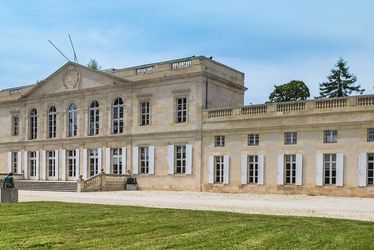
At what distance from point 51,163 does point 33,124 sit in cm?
395

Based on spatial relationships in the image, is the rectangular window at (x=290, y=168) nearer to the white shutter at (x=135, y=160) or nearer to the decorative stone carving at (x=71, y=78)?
the white shutter at (x=135, y=160)

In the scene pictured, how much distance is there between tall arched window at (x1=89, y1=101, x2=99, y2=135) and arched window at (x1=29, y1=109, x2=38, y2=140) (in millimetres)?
6125

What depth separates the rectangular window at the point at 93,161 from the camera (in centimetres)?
3309

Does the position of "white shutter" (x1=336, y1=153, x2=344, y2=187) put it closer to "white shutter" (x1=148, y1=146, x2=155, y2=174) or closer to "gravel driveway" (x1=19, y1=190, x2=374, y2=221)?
"gravel driveway" (x1=19, y1=190, x2=374, y2=221)

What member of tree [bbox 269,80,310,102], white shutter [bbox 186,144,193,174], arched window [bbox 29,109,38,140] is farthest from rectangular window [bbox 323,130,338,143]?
tree [bbox 269,80,310,102]

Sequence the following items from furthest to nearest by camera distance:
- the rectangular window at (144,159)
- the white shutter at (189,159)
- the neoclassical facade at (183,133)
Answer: the rectangular window at (144,159) < the white shutter at (189,159) < the neoclassical facade at (183,133)

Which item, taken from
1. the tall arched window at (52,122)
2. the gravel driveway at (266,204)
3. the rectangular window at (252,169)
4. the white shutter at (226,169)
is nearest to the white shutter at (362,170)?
the gravel driveway at (266,204)

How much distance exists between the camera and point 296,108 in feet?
80.7

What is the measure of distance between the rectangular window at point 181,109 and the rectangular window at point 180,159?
169 cm

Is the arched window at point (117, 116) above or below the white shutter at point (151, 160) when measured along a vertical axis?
above

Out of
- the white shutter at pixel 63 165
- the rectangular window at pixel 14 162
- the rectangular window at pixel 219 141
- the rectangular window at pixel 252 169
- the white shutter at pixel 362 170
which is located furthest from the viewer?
the rectangular window at pixel 14 162

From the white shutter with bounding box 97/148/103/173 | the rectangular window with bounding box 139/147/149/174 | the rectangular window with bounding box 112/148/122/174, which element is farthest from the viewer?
the white shutter with bounding box 97/148/103/173

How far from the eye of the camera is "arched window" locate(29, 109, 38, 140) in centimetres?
3753

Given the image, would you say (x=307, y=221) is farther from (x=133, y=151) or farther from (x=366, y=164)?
(x=133, y=151)
